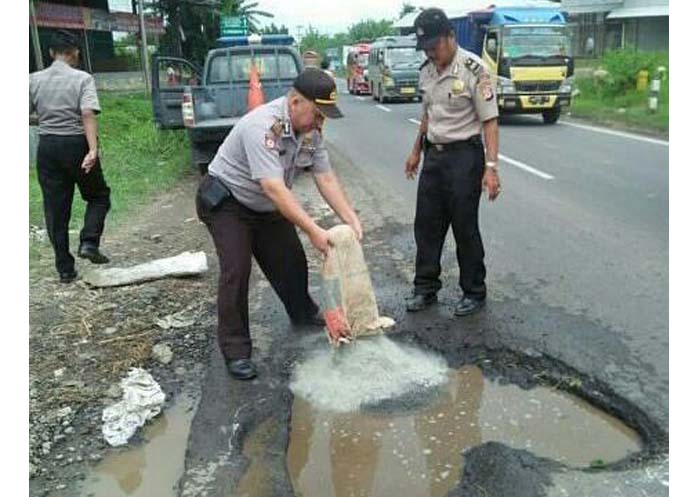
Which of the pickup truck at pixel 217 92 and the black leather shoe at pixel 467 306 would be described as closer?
the black leather shoe at pixel 467 306

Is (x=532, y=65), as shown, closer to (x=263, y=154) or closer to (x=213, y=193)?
(x=213, y=193)

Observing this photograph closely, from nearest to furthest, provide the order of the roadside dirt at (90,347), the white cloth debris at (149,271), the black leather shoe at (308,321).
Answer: the roadside dirt at (90,347), the black leather shoe at (308,321), the white cloth debris at (149,271)

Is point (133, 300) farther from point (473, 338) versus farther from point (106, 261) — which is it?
point (473, 338)

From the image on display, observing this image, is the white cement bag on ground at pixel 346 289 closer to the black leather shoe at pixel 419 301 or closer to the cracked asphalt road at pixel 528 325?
the cracked asphalt road at pixel 528 325

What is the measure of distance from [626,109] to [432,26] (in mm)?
13952

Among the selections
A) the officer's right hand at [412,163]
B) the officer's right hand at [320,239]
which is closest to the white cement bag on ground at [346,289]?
the officer's right hand at [320,239]

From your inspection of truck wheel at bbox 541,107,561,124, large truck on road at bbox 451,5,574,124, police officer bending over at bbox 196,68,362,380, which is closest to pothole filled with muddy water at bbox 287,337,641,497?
police officer bending over at bbox 196,68,362,380

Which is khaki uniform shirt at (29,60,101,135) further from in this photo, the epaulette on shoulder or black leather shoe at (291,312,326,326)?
the epaulette on shoulder

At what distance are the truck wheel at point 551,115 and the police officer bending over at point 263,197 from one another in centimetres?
1295

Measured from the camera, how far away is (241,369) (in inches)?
144

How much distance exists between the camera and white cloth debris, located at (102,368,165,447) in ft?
10.5

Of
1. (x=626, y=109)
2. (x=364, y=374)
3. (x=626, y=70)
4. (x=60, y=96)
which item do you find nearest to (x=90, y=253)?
(x=60, y=96)

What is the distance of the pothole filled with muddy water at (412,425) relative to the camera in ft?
9.46

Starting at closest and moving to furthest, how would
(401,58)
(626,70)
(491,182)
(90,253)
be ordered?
(491,182), (90,253), (626,70), (401,58)
